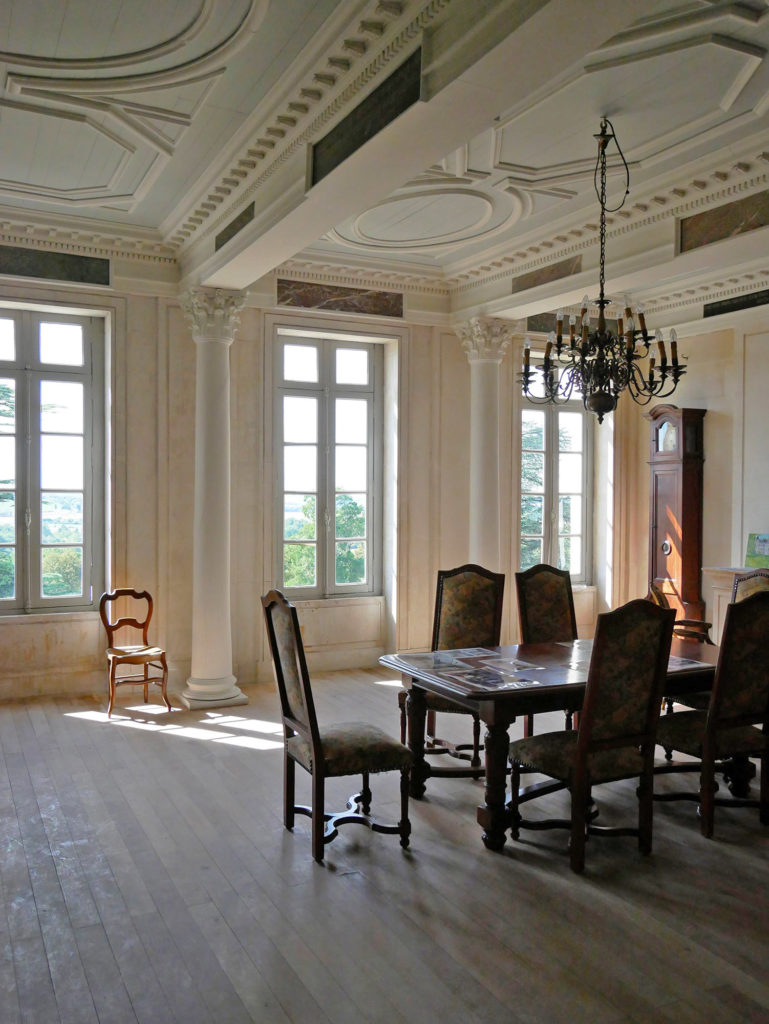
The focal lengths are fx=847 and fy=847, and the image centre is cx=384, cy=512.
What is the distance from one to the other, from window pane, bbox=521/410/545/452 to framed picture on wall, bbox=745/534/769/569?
2201mm

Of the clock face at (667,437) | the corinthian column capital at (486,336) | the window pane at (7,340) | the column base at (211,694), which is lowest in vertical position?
the column base at (211,694)

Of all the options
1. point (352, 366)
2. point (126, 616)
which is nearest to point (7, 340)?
point (126, 616)

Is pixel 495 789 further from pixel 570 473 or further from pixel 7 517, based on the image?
pixel 570 473

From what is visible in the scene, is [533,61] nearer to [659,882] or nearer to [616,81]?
[616,81]

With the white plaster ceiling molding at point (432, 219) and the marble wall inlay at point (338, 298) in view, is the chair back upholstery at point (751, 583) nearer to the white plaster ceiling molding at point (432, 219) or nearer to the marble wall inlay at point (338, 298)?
the white plaster ceiling molding at point (432, 219)

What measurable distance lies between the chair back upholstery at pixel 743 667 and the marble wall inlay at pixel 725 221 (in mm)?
2237

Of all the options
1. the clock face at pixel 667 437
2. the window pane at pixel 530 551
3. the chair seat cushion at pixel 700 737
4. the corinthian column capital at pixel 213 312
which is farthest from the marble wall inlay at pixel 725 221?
the window pane at pixel 530 551

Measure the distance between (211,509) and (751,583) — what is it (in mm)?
3947

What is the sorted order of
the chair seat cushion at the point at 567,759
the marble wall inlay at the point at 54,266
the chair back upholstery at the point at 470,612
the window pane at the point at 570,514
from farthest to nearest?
the window pane at the point at 570,514, the marble wall inlay at the point at 54,266, the chair back upholstery at the point at 470,612, the chair seat cushion at the point at 567,759

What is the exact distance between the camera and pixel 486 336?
7.52 meters

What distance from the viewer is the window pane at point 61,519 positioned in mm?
6711

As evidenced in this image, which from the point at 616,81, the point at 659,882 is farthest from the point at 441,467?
the point at 659,882

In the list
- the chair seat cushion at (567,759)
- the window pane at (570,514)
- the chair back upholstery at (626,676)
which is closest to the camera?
the chair back upholstery at (626,676)

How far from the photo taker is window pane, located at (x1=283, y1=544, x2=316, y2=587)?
24.9 feet
